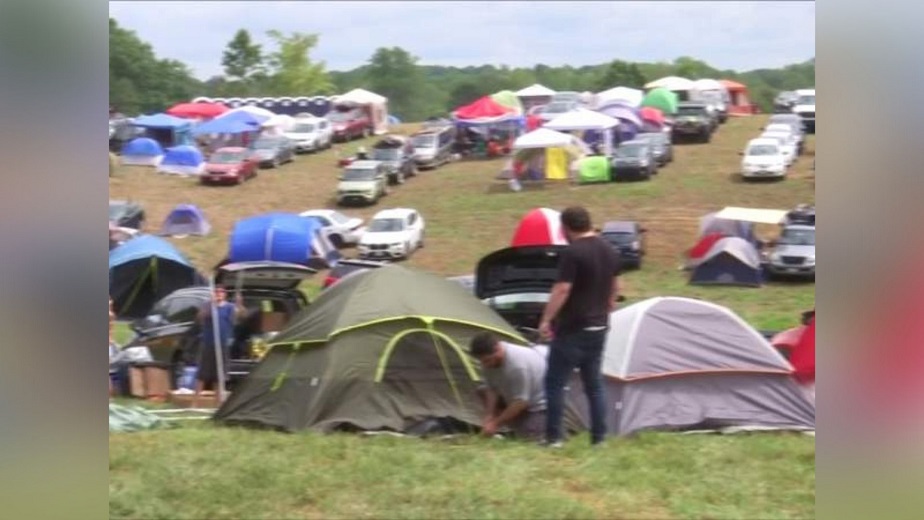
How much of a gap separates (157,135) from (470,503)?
9818 mm

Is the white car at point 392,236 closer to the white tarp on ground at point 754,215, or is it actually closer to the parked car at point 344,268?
the parked car at point 344,268

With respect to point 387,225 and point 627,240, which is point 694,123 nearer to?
point 627,240

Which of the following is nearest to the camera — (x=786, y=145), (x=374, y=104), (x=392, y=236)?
(x=392, y=236)

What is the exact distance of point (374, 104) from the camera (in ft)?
46.7

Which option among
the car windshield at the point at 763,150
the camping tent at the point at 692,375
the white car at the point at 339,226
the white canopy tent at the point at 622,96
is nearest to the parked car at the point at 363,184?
the white car at the point at 339,226

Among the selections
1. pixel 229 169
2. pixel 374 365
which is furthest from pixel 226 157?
pixel 374 365

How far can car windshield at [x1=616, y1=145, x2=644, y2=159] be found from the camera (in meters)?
12.8

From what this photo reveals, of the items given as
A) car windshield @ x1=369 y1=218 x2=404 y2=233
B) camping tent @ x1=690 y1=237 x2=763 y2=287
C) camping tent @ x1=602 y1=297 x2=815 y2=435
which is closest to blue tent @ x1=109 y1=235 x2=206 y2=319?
car windshield @ x1=369 y1=218 x2=404 y2=233

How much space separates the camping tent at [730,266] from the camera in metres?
10.7

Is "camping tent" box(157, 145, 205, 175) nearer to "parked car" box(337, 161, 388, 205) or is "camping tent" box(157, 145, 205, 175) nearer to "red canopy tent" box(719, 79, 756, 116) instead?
"parked car" box(337, 161, 388, 205)

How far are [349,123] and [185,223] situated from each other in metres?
2.69
